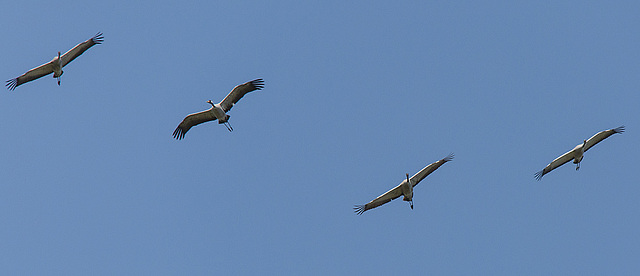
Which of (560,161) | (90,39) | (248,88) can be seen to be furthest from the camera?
(560,161)

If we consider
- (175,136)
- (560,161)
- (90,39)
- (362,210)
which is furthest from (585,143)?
(90,39)

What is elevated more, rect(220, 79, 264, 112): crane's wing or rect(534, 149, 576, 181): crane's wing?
rect(220, 79, 264, 112): crane's wing

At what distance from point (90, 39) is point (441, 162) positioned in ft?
56.2

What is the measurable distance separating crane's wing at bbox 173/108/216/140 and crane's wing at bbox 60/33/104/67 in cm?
565

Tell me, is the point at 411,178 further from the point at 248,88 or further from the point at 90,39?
the point at 90,39

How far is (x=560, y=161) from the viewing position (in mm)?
44438

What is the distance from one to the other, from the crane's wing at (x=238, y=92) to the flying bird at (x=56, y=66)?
280 inches

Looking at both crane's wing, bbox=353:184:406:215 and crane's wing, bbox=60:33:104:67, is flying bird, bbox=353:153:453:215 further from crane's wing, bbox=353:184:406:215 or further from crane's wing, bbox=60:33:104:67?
crane's wing, bbox=60:33:104:67

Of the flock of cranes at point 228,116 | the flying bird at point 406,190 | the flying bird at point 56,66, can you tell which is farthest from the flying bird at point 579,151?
the flying bird at point 56,66

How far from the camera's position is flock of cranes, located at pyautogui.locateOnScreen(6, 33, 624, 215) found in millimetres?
39125

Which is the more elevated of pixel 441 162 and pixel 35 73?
pixel 35 73

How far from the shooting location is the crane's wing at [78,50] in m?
41.5

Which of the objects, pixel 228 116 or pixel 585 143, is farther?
pixel 585 143

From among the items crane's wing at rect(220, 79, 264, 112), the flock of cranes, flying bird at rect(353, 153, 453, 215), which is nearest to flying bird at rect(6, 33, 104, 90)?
the flock of cranes
